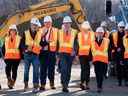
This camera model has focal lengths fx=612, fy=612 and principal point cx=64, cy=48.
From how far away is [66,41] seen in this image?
18.0 m

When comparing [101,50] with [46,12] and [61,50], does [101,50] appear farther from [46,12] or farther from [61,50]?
[46,12]

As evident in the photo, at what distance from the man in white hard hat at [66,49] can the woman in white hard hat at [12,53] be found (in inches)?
54.2

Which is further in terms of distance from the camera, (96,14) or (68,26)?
(96,14)

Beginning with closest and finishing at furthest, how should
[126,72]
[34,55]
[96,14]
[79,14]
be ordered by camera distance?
[34,55] < [126,72] < [79,14] < [96,14]

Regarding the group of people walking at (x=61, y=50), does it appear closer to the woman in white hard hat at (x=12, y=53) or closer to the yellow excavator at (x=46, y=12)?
the woman in white hard hat at (x=12, y=53)

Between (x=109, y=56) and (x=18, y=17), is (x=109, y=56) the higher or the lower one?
the lower one

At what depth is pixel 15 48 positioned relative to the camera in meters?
18.5

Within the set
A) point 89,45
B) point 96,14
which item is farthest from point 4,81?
point 96,14

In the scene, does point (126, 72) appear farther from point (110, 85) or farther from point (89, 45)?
point (89, 45)

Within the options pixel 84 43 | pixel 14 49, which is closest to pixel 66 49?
pixel 84 43

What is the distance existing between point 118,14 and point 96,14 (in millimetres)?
30133

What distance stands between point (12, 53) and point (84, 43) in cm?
221

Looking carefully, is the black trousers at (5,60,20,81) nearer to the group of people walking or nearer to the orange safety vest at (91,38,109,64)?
the group of people walking

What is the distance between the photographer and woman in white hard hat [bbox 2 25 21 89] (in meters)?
18.5
